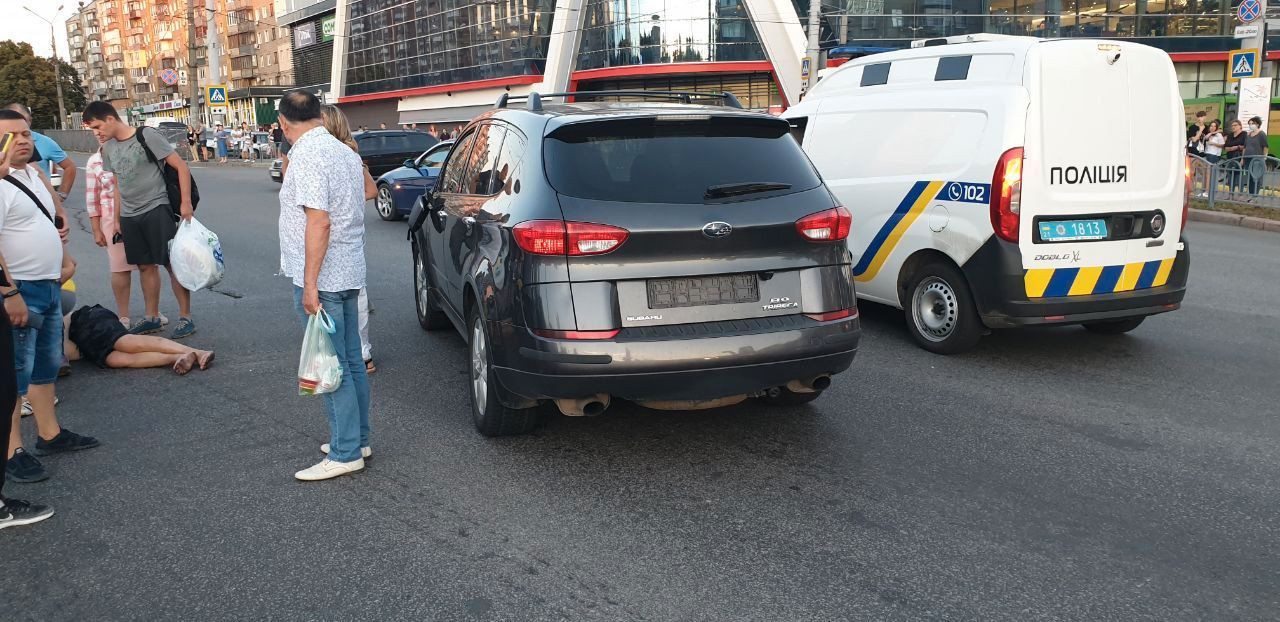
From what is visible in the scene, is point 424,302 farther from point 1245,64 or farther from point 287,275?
point 1245,64

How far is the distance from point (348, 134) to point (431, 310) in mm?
1822

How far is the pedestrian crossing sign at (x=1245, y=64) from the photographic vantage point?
17000mm

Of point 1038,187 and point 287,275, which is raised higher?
point 1038,187

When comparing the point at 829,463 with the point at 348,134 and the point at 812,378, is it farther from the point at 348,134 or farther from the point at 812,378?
→ the point at 348,134

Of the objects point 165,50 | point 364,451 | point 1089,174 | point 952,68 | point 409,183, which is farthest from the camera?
point 165,50

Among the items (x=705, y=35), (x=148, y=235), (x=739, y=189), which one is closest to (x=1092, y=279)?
(x=739, y=189)

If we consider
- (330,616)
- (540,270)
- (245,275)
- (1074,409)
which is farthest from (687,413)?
(245,275)

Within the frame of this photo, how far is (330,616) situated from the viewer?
10.0 feet

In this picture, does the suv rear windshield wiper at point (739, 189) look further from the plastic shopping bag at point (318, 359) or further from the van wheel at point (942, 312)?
the van wheel at point (942, 312)

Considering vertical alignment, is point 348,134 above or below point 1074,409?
above

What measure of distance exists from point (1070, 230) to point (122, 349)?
6265mm

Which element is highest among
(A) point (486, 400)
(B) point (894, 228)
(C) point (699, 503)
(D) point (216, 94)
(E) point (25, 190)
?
(D) point (216, 94)

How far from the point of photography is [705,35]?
1704 inches

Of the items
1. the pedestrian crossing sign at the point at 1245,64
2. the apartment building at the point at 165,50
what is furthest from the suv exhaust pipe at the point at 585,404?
the apartment building at the point at 165,50
